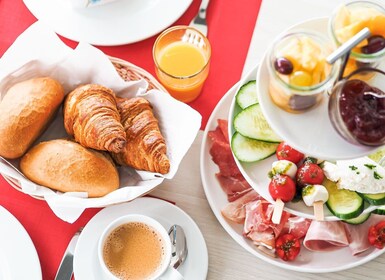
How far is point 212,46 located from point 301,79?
715mm

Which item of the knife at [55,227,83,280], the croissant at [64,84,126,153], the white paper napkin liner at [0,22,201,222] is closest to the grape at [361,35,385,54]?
the white paper napkin liner at [0,22,201,222]

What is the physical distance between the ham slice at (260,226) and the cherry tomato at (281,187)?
19cm

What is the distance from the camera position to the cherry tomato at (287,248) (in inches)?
58.6

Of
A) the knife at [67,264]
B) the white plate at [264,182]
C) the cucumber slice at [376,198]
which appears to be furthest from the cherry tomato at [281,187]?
the knife at [67,264]

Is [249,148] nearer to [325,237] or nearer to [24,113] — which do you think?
[325,237]

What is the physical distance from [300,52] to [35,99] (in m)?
0.71

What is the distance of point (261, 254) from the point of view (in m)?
1.49

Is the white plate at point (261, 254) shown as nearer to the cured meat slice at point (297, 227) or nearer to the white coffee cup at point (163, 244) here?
the cured meat slice at point (297, 227)

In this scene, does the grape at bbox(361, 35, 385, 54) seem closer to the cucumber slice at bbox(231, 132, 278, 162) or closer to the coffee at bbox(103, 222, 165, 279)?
the cucumber slice at bbox(231, 132, 278, 162)

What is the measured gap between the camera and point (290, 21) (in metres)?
1.78

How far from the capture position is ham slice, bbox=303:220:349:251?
1483mm

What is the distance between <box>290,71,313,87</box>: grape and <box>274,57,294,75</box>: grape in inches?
0.5

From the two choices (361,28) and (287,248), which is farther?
(287,248)

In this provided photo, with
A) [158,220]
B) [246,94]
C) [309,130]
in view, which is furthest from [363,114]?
[158,220]
